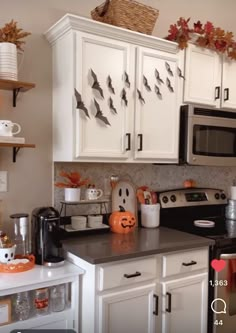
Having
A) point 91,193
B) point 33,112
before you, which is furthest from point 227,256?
point 33,112

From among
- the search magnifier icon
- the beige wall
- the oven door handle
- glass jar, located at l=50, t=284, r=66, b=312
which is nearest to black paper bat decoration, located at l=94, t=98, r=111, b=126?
the beige wall

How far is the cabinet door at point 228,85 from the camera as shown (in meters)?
2.40

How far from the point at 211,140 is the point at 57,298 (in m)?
1.48

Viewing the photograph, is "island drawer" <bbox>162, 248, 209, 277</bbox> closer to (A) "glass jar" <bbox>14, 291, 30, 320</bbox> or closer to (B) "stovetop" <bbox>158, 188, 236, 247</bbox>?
(B) "stovetop" <bbox>158, 188, 236, 247</bbox>

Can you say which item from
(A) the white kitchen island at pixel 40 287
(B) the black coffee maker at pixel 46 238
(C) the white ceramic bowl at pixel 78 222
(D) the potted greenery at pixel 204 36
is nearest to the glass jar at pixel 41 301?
(A) the white kitchen island at pixel 40 287

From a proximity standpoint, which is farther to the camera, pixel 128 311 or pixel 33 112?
pixel 33 112

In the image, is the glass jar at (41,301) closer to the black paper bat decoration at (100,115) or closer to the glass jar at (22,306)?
the glass jar at (22,306)

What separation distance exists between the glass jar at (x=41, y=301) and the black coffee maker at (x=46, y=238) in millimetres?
172

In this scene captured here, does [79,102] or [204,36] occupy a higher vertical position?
[204,36]

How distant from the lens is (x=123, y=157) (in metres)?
1.98

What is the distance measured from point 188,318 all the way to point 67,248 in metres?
0.83

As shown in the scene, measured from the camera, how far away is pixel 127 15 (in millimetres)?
1948

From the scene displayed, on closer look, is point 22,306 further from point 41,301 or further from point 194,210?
point 194,210

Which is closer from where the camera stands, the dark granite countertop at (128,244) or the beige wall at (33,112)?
the dark granite countertop at (128,244)
